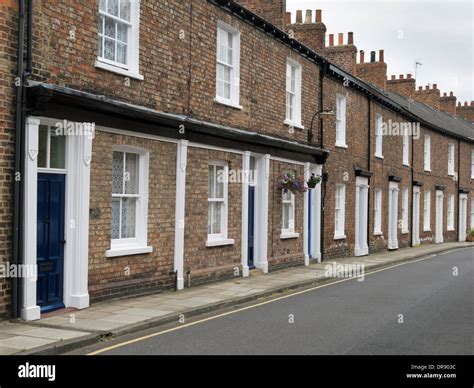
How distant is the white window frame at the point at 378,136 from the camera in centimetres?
2741

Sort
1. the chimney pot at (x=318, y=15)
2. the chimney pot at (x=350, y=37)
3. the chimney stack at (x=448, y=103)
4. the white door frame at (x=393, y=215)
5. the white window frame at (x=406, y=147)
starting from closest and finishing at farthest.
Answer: the chimney pot at (x=318, y=15)
the chimney pot at (x=350, y=37)
the white door frame at (x=393, y=215)
the white window frame at (x=406, y=147)
the chimney stack at (x=448, y=103)

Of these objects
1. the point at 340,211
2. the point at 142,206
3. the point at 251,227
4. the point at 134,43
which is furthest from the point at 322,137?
the point at 134,43

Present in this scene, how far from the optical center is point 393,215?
1199 inches

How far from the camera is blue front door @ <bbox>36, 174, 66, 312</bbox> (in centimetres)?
998

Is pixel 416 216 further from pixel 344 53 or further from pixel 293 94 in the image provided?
pixel 293 94

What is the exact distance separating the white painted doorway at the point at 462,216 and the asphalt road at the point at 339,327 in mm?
29821

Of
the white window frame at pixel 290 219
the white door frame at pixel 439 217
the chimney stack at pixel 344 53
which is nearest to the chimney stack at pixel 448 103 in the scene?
the white door frame at pixel 439 217

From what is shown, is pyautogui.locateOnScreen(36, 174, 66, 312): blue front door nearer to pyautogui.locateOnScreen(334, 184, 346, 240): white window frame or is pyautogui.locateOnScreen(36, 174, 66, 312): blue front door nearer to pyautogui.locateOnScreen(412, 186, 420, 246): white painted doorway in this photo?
pyautogui.locateOnScreen(334, 184, 346, 240): white window frame

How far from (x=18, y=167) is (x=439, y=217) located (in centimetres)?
3379

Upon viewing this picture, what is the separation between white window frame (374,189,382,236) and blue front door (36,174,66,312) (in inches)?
765

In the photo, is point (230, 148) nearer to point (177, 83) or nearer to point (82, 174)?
point (177, 83)

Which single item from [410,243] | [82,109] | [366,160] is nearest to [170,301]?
[82,109]

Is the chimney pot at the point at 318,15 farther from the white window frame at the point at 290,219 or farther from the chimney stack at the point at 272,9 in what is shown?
the white window frame at the point at 290,219

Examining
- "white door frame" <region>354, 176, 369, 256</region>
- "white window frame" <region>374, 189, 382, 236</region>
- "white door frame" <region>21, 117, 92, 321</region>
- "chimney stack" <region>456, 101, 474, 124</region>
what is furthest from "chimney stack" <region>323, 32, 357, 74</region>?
"chimney stack" <region>456, 101, 474, 124</region>
